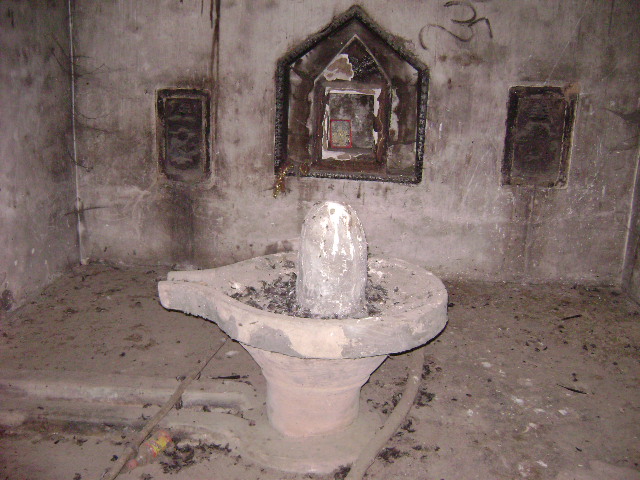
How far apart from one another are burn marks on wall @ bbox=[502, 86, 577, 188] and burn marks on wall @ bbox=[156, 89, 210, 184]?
118 inches

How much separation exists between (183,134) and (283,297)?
2.93 meters

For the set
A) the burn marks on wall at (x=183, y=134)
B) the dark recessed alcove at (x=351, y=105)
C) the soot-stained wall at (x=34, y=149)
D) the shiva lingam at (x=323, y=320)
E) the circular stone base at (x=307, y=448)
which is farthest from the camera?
the burn marks on wall at (x=183, y=134)

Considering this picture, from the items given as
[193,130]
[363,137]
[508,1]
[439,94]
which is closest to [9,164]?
[193,130]

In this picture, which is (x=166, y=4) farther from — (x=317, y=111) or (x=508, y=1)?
(x=508, y=1)

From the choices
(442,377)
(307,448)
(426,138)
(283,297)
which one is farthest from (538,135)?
(307,448)

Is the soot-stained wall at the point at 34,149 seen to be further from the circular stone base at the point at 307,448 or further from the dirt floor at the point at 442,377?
the circular stone base at the point at 307,448

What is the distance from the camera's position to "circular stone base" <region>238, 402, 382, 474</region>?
9.68 ft

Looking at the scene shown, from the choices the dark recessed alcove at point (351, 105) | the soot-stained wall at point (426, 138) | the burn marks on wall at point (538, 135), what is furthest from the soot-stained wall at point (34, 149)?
the burn marks on wall at point (538, 135)

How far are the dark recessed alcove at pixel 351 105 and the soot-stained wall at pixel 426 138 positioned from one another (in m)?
0.11

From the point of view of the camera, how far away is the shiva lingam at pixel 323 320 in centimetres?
261

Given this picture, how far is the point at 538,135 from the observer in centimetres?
512

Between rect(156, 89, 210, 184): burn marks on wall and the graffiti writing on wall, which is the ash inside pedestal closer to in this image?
rect(156, 89, 210, 184): burn marks on wall

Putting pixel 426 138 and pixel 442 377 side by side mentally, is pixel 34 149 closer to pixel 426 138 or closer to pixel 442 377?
pixel 426 138

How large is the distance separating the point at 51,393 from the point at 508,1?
4949 millimetres
